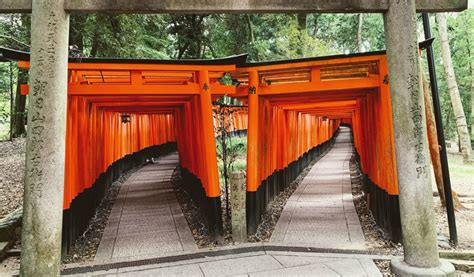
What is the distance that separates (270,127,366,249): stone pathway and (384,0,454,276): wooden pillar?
1.52 m

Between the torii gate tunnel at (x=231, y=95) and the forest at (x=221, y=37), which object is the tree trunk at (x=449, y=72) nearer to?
the forest at (x=221, y=37)

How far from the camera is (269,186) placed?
919 cm

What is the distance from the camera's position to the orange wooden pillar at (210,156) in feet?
20.4

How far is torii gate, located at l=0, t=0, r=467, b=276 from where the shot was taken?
12.9 feet

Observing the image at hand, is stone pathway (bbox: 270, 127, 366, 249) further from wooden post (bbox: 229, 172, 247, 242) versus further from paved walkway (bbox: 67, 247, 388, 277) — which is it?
paved walkway (bbox: 67, 247, 388, 277)

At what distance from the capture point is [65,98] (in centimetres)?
414

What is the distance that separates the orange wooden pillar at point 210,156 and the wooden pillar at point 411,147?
2.92 meters

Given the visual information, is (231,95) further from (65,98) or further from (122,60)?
(65,98)

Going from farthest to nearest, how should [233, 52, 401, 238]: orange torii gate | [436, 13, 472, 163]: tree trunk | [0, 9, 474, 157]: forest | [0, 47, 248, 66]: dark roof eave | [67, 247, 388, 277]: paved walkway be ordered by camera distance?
[436, 13, 472, 163]: tree trunk → [0, 9, 474, 157]: forest → [233, 52, 401, 238]: orange torii gate → [0, 47, 248, 66]: dark roof eave → [67, 247, 388, 277]: paved walkway

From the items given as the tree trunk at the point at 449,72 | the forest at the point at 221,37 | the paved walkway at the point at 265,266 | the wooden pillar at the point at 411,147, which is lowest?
the paved walkway at the point at 265,266

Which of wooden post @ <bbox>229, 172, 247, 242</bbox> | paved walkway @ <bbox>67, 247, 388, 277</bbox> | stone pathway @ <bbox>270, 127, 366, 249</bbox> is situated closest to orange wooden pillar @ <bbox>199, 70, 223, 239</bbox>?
wooden post @ <bbox>229, 172, 247, 242</bbox>

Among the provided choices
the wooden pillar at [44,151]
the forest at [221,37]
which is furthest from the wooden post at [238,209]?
the forest at [221,37]

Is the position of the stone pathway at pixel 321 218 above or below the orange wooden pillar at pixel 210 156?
below

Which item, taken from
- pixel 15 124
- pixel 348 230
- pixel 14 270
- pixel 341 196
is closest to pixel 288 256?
pixel 348 230
